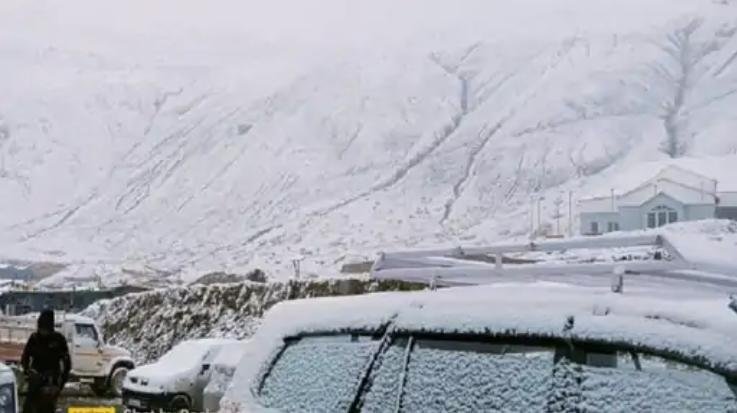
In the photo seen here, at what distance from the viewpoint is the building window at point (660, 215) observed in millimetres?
69794

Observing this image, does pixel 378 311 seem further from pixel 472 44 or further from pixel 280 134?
pixel 472 44

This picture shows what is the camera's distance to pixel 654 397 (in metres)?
3.27

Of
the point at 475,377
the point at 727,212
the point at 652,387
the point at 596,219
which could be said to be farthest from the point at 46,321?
the point at 727,212

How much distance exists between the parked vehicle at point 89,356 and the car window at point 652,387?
21801mm

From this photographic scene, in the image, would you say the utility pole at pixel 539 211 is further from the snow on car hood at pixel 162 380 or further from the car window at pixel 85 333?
the snow on car hood at pixel 162 380

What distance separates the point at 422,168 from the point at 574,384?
122 m

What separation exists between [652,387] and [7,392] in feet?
21.7

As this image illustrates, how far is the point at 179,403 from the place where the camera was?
18922 mm

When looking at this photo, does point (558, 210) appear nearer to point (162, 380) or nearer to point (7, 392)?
point (162, 380)

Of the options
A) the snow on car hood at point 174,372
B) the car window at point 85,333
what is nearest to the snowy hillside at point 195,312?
the car window at point 85,333

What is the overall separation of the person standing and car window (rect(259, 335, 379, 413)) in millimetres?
9105

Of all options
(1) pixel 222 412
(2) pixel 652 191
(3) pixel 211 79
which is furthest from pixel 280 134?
(1) pixel 222 412

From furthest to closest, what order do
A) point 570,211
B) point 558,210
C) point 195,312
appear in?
1. point 558,210
2. point 570,211
3. point 195,312

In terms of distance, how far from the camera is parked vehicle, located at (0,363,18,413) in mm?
8773
